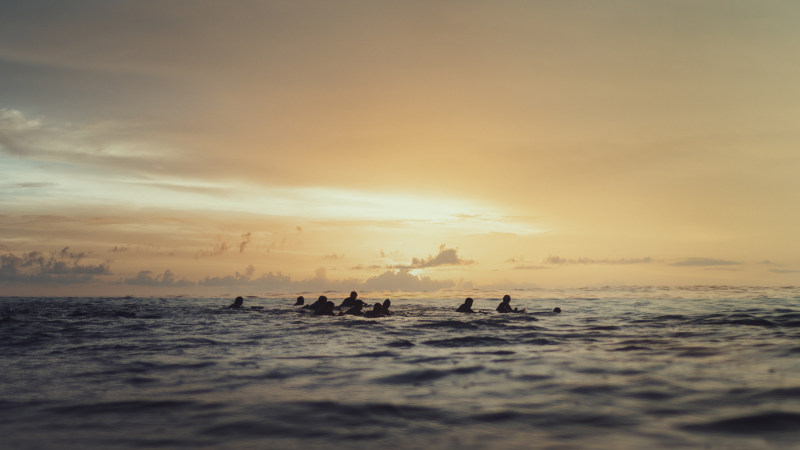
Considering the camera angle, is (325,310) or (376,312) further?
(325,310)

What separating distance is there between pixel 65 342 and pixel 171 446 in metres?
19.0

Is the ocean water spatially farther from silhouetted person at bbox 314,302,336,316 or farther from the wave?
silhouetted person at bbox 314,302,336,316

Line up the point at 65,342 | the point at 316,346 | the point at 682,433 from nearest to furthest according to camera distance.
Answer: the point at 682,433 → the point at 316,346 → the point at 65,342

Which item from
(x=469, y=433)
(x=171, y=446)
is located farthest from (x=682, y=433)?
(x=171, y=446)

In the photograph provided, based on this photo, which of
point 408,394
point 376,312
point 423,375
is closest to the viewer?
point 408,394

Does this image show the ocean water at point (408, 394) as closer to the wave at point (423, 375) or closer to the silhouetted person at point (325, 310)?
the wave at point (423, 375)

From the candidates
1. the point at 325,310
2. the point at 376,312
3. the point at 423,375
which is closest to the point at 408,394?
the point at 423,375

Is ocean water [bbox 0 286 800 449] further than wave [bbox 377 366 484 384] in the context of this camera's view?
No

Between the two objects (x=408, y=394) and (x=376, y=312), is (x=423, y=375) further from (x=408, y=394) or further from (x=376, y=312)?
(x=376, y=312)

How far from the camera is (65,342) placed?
72.6 feet

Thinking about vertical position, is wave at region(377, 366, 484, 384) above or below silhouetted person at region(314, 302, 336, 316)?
above

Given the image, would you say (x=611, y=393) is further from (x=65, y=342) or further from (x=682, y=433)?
(x=65, y=342)

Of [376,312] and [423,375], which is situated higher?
[423,375]

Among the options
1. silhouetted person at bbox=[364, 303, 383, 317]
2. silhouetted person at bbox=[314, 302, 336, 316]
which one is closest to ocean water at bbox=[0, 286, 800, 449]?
silhouetted person at bbox=[364, 303, 383, 317]
